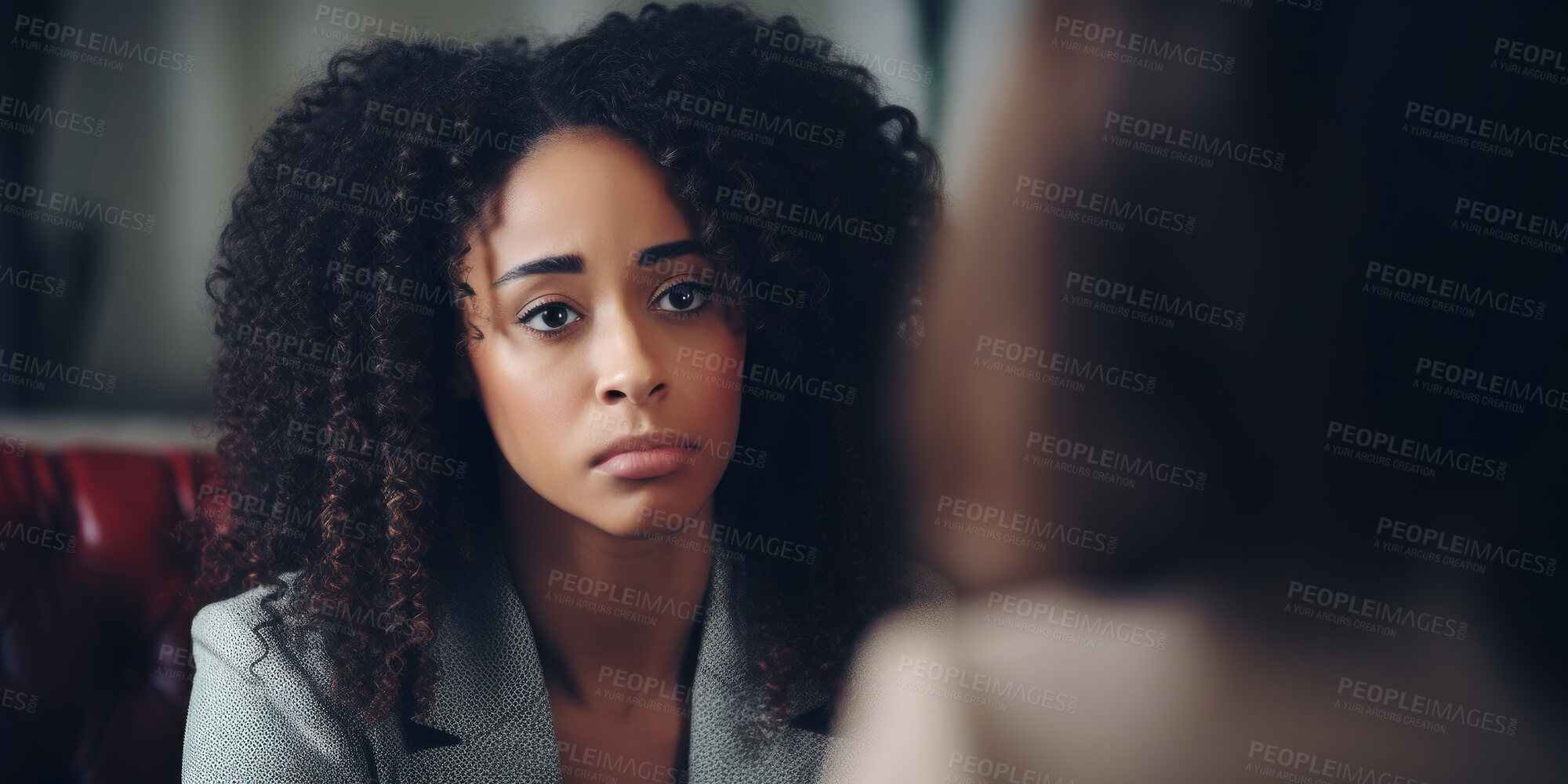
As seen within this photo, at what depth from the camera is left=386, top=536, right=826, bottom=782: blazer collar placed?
29.0 inches

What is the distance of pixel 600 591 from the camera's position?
80 centimetres

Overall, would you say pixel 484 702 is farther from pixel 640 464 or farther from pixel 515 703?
pixel 640 464

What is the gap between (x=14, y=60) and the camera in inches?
36.5

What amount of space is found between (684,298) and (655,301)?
31mm

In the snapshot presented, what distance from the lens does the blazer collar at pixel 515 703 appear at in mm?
738

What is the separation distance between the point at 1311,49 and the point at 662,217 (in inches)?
30.1

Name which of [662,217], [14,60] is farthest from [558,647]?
[14,60]

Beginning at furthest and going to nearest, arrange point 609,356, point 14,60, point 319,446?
point 14,60 < point 319,446 < point 609,356

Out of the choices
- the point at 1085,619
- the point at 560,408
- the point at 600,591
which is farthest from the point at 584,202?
the point at 1085,619

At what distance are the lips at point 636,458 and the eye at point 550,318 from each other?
105mm

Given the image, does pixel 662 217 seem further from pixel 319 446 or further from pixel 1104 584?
pixel 1104 584

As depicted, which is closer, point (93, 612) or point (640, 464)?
point (640, 464)

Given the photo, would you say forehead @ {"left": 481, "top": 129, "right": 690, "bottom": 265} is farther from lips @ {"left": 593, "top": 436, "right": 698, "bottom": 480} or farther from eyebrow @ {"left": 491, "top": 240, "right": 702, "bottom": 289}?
lips @ {"left": 593, "top": 436, "right": 698, "bottom": 480}

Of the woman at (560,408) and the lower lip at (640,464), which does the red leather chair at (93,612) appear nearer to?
the woman at (560,408)
